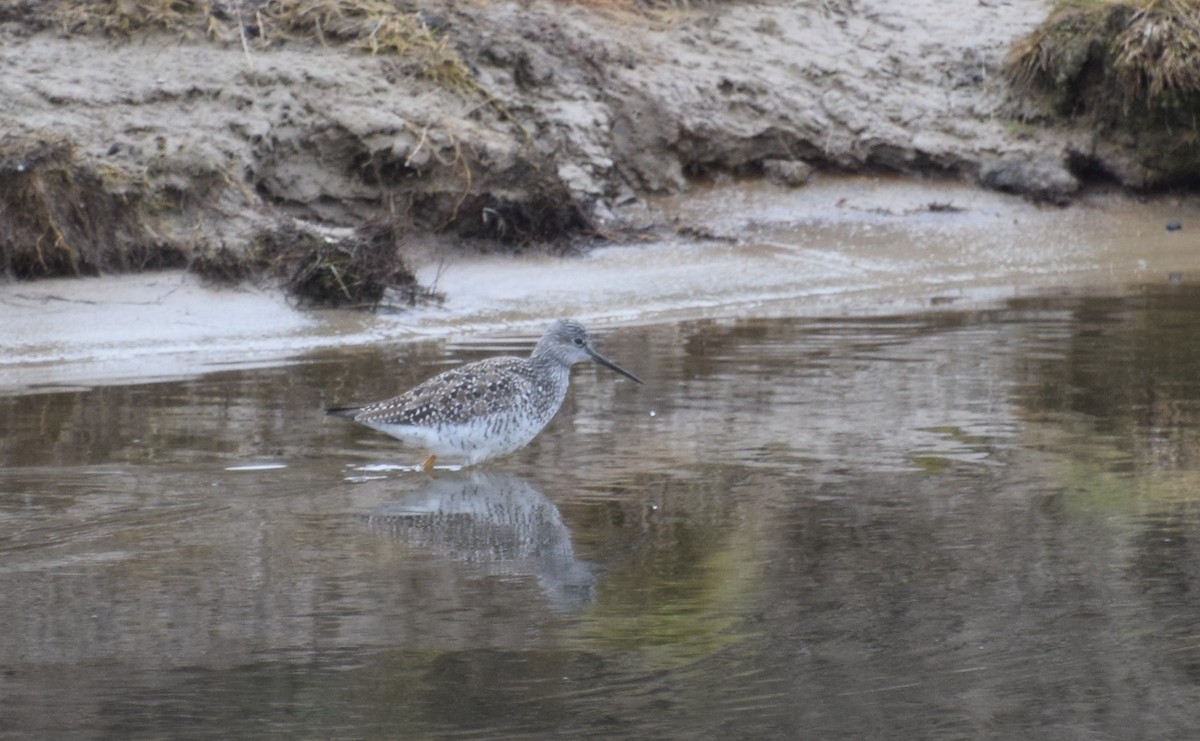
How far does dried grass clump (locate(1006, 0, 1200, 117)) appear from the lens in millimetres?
14109

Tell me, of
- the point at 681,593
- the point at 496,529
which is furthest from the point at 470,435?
the point at 681,593

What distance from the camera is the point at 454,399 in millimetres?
7688

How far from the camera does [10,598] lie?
223 inches

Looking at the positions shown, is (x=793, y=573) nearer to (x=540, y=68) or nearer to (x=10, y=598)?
(x=10, y=598)

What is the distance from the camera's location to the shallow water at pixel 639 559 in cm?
474

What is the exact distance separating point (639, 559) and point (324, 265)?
5628 millimetres

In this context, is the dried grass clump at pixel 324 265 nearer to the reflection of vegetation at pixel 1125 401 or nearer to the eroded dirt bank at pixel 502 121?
the eroded dirt bank at pixel 502 121

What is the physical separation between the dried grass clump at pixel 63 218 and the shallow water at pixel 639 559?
1.98 metres

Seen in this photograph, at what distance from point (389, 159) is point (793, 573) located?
732 centimetres

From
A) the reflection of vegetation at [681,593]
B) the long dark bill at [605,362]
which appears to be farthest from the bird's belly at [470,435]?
the reflection of vegetation at [681,593]

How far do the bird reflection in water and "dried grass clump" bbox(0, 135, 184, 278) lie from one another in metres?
4.55

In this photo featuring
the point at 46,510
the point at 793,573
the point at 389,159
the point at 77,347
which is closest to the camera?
the point at 793,573

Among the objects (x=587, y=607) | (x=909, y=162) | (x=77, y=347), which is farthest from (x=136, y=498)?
(x=909, y=162)

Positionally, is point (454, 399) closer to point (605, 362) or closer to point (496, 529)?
point (496, 529)
